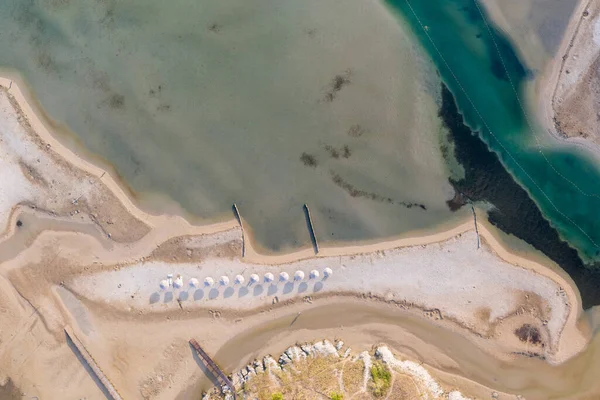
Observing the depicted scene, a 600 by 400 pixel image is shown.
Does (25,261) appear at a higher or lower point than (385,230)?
lower

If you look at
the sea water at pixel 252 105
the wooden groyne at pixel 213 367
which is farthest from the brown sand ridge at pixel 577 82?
the wooden groyne at pixel 213 367

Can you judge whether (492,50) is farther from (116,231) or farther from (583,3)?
(116,231)

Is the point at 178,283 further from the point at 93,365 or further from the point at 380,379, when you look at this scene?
the point at 380,379

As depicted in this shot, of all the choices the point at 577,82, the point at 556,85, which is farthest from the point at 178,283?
the point at 577,82

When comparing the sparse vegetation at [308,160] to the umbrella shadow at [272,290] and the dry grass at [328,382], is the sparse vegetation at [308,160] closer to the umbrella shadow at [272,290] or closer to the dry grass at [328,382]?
the umbrella shadow at [272,290]

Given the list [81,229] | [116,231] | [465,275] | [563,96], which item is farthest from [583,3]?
[81,229]

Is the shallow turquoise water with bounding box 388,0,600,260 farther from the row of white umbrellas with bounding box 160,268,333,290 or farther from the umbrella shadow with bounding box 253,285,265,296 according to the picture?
the umbrella shadow with bounding box 253,285,265,296

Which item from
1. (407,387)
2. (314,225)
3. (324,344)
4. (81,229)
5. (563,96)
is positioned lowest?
(407,387)
